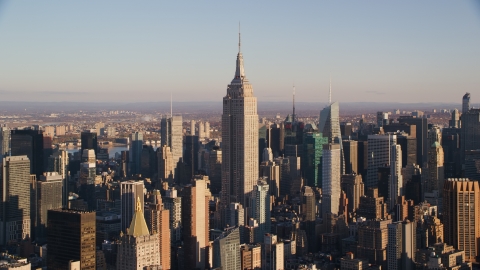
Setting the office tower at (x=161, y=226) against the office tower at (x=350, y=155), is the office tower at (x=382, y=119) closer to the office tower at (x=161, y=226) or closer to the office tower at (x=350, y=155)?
the office tower at (x=350, y=155)

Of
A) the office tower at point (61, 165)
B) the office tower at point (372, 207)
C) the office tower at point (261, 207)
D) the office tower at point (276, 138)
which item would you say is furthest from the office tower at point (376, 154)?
the office tower at point (61, 165)

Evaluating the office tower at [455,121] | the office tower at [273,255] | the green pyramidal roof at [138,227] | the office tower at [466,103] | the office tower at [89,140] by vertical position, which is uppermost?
the office tower at [466,103]

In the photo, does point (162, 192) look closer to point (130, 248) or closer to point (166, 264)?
point (166, 264)

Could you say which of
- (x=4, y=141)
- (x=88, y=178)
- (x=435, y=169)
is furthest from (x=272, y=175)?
(x=4, y=141)

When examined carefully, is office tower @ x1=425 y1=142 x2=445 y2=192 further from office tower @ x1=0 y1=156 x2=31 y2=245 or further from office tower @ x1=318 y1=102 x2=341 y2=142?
office tower @ x1=0 y1=156 x2=31 y2=245

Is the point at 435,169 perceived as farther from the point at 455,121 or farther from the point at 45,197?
the point at 45,197

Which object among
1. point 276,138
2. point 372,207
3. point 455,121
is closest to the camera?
point 372,207

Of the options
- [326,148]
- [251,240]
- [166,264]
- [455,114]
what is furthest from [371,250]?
[455,114]
